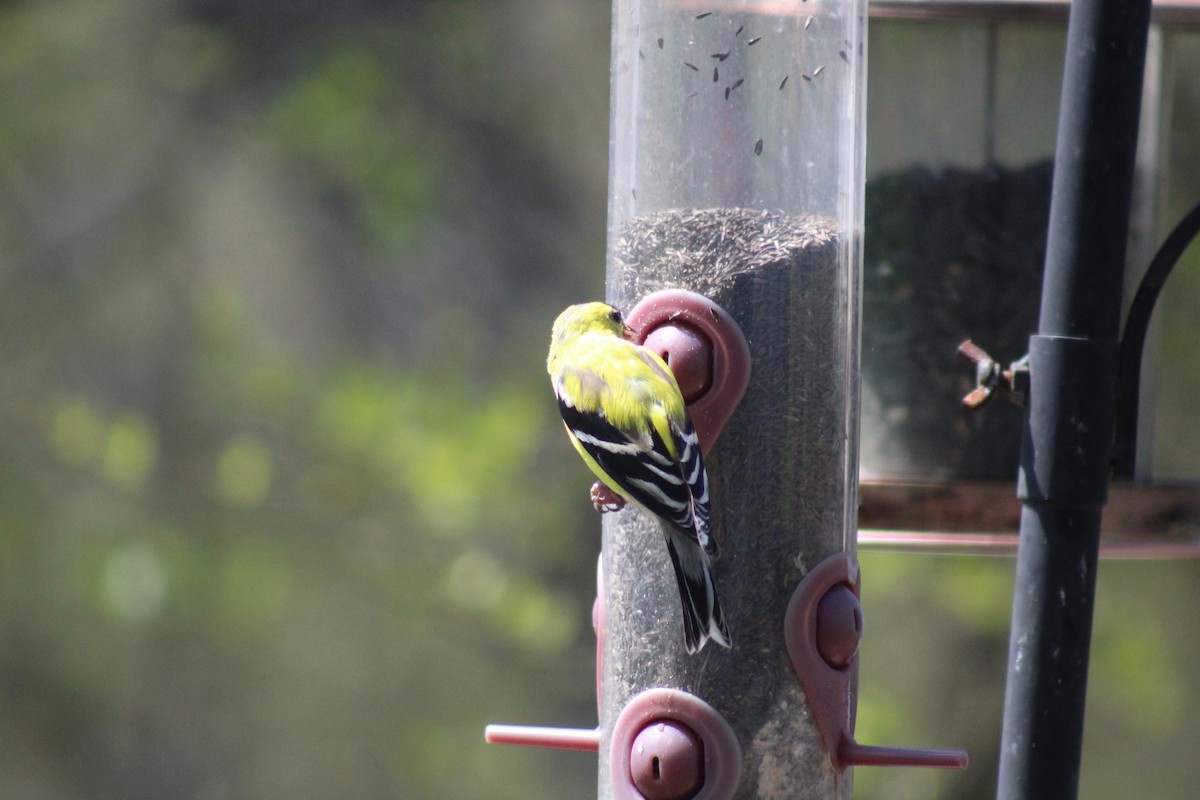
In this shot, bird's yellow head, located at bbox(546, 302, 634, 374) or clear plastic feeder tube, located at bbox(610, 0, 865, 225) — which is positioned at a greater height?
clear plastic feeder tube, located at bbox(610, 0, 865, 225)

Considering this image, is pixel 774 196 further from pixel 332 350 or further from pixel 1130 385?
pixel 332 350

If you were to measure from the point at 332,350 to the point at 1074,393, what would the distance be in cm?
755

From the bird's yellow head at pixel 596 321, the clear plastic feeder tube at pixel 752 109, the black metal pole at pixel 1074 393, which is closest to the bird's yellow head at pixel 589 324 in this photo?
the bird's yellow head at pixel 596 321

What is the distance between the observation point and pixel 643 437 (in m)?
2.85

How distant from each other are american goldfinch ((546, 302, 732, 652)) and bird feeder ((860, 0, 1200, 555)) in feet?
3.23

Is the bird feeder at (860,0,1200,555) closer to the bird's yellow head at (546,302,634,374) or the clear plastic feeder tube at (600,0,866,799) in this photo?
the clear plastic feeder tube at (600,0,866,799)

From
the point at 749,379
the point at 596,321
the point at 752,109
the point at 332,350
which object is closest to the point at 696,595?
the point at 749,379

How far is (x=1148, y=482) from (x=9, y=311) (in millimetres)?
7938

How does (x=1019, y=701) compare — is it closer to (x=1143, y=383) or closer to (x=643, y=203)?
(x=643, y=203)

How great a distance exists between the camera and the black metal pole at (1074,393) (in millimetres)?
2303

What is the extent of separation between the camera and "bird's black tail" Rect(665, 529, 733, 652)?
2.70 m

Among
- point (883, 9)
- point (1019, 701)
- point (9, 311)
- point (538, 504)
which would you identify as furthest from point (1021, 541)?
point (9, 311)

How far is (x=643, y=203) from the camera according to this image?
3.08 meters

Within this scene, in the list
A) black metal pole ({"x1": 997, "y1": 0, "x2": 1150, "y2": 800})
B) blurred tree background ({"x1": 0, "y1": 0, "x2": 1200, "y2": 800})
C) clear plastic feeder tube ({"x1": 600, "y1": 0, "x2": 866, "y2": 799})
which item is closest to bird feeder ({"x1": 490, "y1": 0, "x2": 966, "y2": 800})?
clear plastic feeder tube ({"x1": 600, "y1": 0, "x2": 866, "y2": 799})
